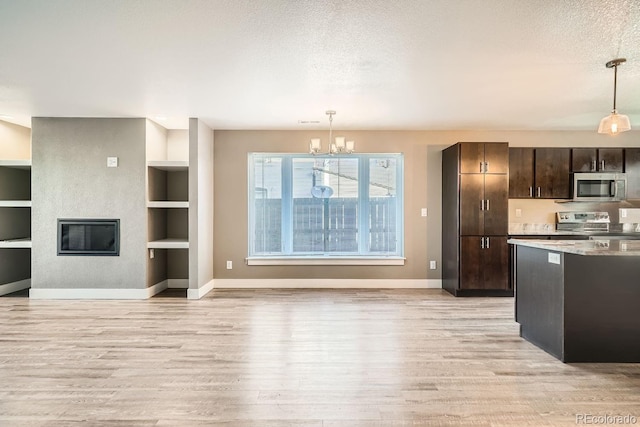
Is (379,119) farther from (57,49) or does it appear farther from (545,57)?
(57,49)

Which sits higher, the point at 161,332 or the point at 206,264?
the point at 206,264

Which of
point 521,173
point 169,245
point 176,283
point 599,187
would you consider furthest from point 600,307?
point 176,283

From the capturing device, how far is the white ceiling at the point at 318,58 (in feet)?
7.71

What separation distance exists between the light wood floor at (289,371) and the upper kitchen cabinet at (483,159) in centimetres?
198

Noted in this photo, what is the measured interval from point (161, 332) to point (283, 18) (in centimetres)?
311

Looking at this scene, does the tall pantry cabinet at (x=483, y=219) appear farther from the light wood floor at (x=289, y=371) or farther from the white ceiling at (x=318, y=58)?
the light wood floor at (x=289, y=371)

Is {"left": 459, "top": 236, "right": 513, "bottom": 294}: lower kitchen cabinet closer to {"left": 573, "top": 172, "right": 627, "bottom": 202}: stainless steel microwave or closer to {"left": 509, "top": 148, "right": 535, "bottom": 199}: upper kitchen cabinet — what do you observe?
{"left": 509, "top": 148, "right": 535, "bottom": 199}: upper kitchen cabinet

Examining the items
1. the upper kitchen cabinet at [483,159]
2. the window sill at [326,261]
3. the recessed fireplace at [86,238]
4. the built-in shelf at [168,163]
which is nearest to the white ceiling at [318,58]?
the upper kitchen cabinet at [483,159]

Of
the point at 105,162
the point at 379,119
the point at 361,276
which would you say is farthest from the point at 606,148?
the point at 105,162

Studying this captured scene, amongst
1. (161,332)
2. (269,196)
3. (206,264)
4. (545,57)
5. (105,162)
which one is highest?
(545,57)

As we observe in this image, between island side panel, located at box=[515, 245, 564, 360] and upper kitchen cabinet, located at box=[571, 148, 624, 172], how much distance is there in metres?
2.90

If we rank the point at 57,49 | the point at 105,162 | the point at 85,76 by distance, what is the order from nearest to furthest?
1. the point at 57,49
2. the point at 85,76
3. the point at 105,162

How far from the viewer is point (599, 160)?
18.5ft

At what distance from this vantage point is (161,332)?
373cm
